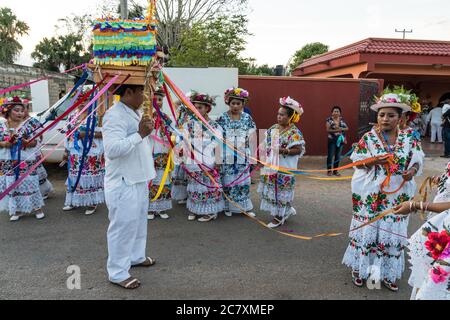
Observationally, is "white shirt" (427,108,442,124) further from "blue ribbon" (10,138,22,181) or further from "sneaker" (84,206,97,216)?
"blue ribbon" (10,138,22,181)

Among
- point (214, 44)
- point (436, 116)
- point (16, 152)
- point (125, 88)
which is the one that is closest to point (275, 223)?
point (125, 88)

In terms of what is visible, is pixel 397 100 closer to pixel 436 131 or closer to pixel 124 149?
pixel 124 149

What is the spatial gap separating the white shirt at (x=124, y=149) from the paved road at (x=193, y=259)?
103cm

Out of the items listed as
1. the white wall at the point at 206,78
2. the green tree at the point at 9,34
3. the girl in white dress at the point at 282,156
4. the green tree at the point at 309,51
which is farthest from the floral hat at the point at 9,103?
the green tree at the point at 309,51

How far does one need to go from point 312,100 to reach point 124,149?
8.18 meters

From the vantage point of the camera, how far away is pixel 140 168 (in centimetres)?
321

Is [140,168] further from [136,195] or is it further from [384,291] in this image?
[384,291]

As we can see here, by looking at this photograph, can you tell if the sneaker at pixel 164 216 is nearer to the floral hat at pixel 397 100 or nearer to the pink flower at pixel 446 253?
the floral hat at pixel 397 100

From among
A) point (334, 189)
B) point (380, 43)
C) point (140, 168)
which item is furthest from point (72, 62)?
point (140, 168)

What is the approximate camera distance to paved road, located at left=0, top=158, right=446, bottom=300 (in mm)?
3203

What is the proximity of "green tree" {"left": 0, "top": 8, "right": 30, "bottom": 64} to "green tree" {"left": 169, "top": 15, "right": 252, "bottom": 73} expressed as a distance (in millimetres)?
17670

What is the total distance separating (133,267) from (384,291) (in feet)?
8.02

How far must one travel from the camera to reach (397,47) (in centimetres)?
1338

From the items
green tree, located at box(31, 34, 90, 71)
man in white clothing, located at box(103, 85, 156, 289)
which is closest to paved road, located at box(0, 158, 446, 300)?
man in white clothing, located at box(103, 85, 156, 289)
